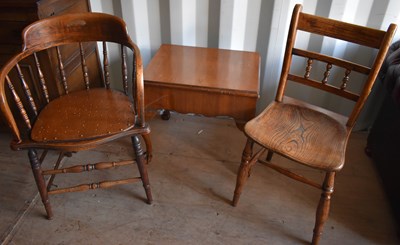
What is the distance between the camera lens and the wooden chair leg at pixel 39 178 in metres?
1.37

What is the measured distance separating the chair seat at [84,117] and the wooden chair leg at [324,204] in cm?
83

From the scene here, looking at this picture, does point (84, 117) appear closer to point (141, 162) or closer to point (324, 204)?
point (141, 162)

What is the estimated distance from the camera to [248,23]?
1.95m

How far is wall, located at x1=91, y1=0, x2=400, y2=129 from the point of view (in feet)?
5.91


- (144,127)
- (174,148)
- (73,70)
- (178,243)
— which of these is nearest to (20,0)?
(73,70)

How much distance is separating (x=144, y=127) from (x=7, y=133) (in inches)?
45.1

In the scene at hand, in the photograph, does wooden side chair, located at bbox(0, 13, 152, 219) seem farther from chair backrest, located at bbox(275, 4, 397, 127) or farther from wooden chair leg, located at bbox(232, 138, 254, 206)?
chair backrest, located at bbox(275, 4, 397, 127)

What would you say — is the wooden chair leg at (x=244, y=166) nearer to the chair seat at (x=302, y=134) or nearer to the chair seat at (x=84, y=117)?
the chair seat at (x=302, y=134)

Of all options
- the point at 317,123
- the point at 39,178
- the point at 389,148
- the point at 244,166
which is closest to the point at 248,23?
the point at 317,123

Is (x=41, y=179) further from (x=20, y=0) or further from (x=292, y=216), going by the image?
(x=292, y=216)

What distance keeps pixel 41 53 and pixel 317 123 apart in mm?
1323

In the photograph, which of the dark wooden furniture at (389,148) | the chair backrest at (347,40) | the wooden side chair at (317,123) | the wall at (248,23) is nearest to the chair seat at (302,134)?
the wooden side chair at (317,123)

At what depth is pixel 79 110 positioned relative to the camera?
1483 mm

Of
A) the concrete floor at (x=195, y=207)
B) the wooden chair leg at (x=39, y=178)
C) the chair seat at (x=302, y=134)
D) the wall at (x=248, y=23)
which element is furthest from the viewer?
the wall at (x=248, y=23)
